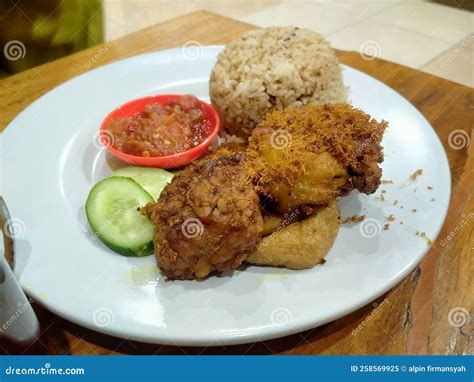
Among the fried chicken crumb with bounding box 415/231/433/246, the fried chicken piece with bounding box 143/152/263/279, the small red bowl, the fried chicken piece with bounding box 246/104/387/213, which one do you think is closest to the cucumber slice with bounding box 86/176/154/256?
the fried chicken piece with bounding box 143/152/263/279

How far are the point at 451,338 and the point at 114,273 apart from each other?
1336mm

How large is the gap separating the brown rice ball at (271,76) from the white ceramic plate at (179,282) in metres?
0.41

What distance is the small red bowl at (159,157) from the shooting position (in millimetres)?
2566

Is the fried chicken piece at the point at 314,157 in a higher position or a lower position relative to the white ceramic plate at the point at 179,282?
higher

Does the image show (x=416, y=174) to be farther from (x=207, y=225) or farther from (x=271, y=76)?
(x=207, y=225)

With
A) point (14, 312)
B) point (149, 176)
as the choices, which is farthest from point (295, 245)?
point (14, 312)

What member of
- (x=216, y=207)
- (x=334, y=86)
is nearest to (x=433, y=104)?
(x=334, y=86)

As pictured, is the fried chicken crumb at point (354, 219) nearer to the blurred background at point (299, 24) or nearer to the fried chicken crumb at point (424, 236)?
the fried chicken crumb at point (424, 236)

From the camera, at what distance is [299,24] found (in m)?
6.38

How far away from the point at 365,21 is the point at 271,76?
13.8ft

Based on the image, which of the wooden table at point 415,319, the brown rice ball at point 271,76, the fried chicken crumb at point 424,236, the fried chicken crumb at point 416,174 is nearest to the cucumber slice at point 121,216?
the wooden table at point 415,319

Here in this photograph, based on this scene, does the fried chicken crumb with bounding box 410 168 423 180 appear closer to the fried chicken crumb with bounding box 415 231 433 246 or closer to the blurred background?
the fried chicken crumb with bounding box 415 231 433 246

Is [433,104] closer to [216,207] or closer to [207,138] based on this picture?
[207,138]

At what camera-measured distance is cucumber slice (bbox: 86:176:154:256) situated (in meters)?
2.07
